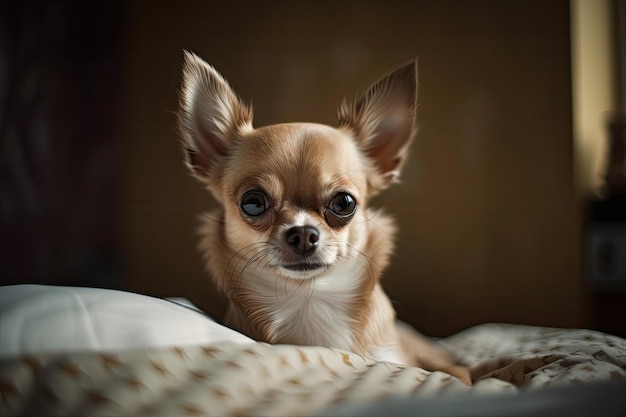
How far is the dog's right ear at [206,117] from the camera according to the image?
1.10 meters

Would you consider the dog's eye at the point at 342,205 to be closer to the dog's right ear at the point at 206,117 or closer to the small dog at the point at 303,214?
the small dog at the point at 303,214

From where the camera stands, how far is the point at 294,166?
1.01 meters

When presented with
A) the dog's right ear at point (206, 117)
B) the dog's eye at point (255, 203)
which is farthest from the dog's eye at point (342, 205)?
the dog's right ear at point (206, 117)

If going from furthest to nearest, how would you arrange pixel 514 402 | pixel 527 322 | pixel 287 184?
pixel 527 322
pixel 287 184
pixel 514 402

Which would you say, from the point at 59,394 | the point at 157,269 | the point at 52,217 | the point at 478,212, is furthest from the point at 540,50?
the point at 59,394

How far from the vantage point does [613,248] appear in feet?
6.79

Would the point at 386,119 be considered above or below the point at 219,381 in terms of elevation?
above

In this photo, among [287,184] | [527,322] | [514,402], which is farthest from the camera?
[527,322]

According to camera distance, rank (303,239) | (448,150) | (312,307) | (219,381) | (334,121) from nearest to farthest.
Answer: (219,381)
(303,239)
(312,307)
(334,121)
(448,150)

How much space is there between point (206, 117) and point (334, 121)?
3.15ft

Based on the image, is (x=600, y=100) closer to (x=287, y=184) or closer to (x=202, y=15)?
(x=202, y=15)

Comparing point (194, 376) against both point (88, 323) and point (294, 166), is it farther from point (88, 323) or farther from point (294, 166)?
point (294, 166)

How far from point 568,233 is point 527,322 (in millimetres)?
371

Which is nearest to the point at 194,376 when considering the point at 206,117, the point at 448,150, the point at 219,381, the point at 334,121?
the point at 219,381
